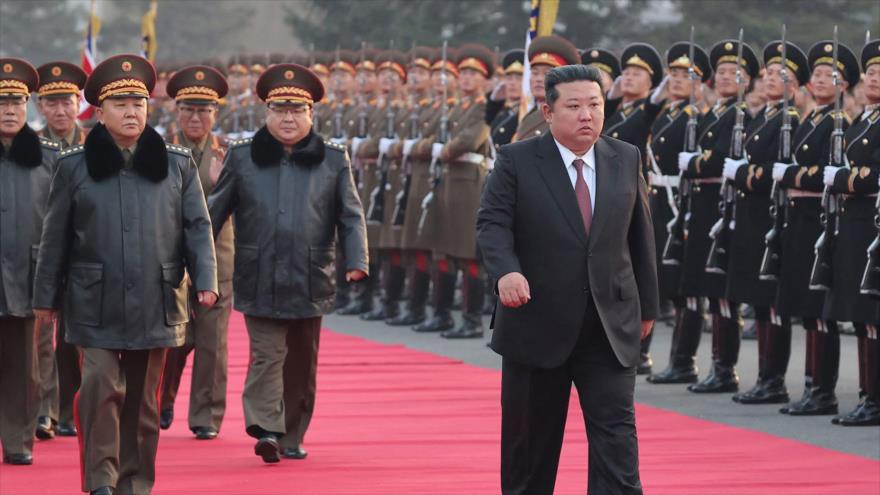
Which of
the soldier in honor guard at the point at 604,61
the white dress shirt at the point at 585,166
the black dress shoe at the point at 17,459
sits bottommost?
the black dress shoe at the point at 17,459

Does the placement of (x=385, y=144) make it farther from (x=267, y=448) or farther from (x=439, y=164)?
(x=267, y=448)

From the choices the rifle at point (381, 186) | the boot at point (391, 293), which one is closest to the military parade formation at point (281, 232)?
the rifle at point (381, 186)

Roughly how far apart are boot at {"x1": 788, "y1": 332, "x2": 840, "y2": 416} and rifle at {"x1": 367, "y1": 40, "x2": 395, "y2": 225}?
6.70 meters

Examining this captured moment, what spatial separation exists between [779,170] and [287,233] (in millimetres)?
2906

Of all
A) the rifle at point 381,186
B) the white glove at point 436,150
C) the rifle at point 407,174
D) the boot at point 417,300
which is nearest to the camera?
the white glove at point 436,150

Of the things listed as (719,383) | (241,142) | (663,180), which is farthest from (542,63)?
(241,142)

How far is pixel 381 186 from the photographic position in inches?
680

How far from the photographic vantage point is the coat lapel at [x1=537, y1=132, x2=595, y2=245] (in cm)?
685

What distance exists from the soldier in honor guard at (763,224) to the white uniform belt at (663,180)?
866 millimetres

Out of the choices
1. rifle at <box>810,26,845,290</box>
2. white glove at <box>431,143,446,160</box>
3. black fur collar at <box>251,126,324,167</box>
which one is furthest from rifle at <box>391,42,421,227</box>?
black fur collar at <box>251,126,324,167</box>

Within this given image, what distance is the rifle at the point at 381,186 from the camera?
17.1 metres

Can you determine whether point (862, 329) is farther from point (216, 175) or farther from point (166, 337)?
point (166, 337)

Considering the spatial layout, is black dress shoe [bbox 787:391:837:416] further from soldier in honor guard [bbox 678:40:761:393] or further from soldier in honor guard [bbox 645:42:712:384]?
soldier in honor guard [bbox 645:42:712:384]

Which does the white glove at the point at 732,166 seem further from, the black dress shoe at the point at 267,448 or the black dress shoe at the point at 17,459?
the black dress shoe at the point at 17,459
